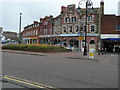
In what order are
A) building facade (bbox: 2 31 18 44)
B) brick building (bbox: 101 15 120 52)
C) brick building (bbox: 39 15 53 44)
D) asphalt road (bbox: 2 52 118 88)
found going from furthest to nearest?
building facade (bbox: 2 31 18 44)
brick building (bbox: 39 15 53 44)
brick building (bbox: 101 15 120 52)
asphalt road (bbox: 2 52 118 88)

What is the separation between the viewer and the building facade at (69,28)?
36438mm

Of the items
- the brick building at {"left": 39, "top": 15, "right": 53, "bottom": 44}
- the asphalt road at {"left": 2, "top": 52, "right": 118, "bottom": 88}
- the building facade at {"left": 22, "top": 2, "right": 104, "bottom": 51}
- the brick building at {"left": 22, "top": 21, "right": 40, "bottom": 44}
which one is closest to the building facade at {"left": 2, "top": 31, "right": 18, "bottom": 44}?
the brick building at {"left": 22, "top": 21, "right": 40, "bottom": 44}

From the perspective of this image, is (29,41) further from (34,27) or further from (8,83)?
(8,83)

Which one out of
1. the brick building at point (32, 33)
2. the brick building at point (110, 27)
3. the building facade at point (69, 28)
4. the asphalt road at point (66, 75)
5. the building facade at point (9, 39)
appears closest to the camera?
the asphalt road at point (66, 75)

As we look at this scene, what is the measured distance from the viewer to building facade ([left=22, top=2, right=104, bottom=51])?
3644 cm

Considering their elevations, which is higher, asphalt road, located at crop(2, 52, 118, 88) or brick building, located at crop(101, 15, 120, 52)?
brick building, located at crop(101, 15, 120, 52)

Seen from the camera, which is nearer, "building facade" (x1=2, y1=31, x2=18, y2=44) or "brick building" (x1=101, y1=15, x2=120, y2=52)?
"brick building" (x1=101, y1=15, x2=120, y2=52)

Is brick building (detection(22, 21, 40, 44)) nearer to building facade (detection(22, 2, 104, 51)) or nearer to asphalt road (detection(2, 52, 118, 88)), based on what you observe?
building facade (detection(22, 2, 104, 51))

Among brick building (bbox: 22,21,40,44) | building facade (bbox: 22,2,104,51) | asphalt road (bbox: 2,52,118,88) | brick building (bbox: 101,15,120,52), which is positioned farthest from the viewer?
brick building (bbox: 22,21,40,44)

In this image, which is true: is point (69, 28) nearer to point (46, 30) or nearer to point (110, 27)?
point (46, 30)

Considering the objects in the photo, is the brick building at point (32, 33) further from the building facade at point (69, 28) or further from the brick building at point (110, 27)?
the brick building at point (110, 27)

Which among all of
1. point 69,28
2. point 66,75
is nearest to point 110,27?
point 69,28

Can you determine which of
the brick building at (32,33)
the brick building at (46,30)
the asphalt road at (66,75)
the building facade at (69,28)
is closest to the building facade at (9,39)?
the brick building at (32,33)

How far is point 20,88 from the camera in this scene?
4.83 metres
